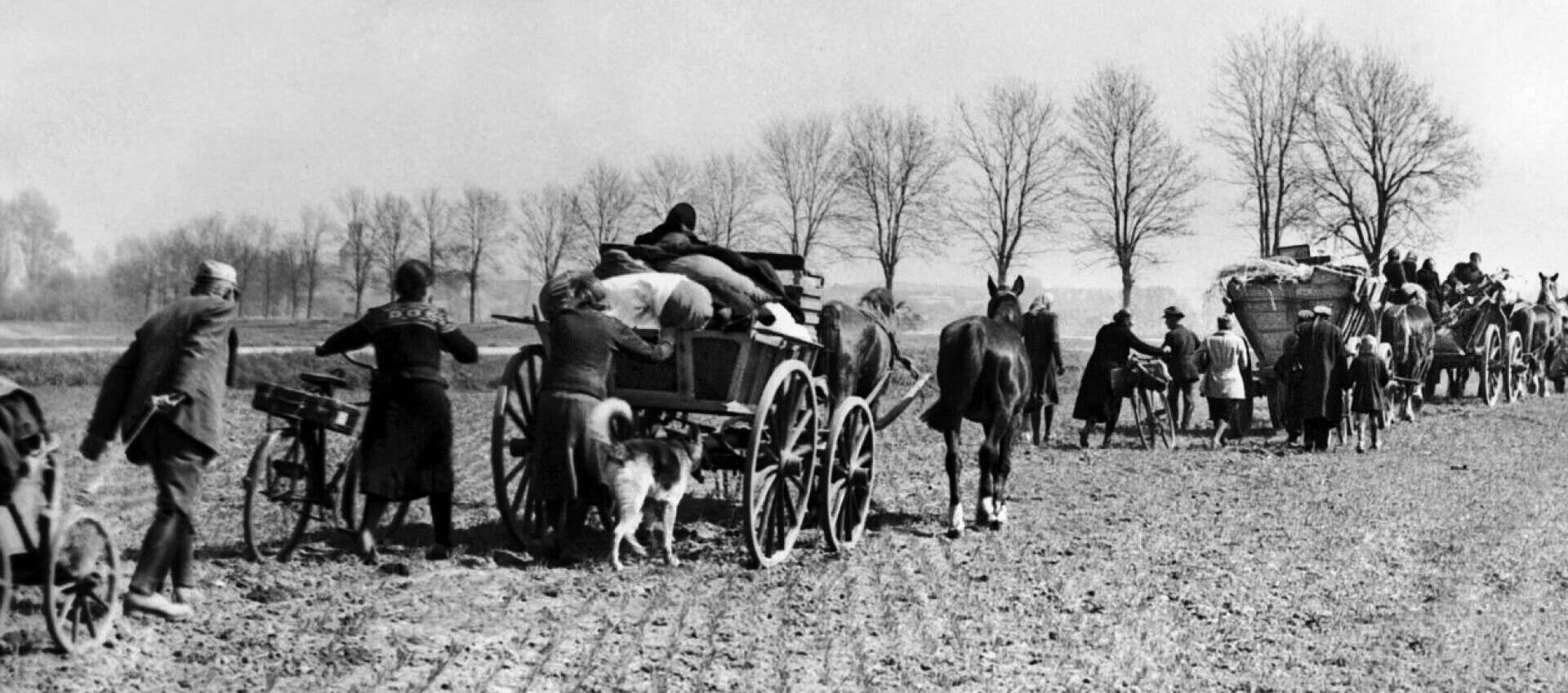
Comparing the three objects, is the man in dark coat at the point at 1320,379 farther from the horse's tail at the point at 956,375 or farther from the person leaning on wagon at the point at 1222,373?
the horse's tail at the point at 956,375

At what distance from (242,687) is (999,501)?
642cm

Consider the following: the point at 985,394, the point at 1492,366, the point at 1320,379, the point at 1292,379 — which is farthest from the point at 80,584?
the point at 1492,366

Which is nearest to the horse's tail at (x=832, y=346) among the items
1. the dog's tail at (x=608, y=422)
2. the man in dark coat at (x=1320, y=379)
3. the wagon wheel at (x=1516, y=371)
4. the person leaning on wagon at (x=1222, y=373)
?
the dog's tail at (x=608, y=422)

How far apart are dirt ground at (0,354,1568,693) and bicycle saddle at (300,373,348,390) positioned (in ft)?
3.05

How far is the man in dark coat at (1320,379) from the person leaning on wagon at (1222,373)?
2.37 feet

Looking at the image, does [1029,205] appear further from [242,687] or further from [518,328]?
[242,687]

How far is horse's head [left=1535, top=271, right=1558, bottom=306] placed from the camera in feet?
87.1

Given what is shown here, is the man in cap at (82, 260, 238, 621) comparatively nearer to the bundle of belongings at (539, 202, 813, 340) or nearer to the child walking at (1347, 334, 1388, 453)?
the bundle of belongings at (539, 202, 813, 340)

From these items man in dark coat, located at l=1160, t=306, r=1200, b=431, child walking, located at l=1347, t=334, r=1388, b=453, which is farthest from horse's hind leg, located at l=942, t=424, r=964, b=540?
child walking, located at l=1347, t=334, r=1388, b=453

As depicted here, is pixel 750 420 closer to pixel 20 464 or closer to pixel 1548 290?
pixel 20 464

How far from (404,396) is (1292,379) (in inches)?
498

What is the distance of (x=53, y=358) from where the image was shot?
2716 centimetres

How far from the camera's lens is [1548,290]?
26.7 m

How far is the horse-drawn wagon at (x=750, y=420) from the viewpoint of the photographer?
8.55 meters
